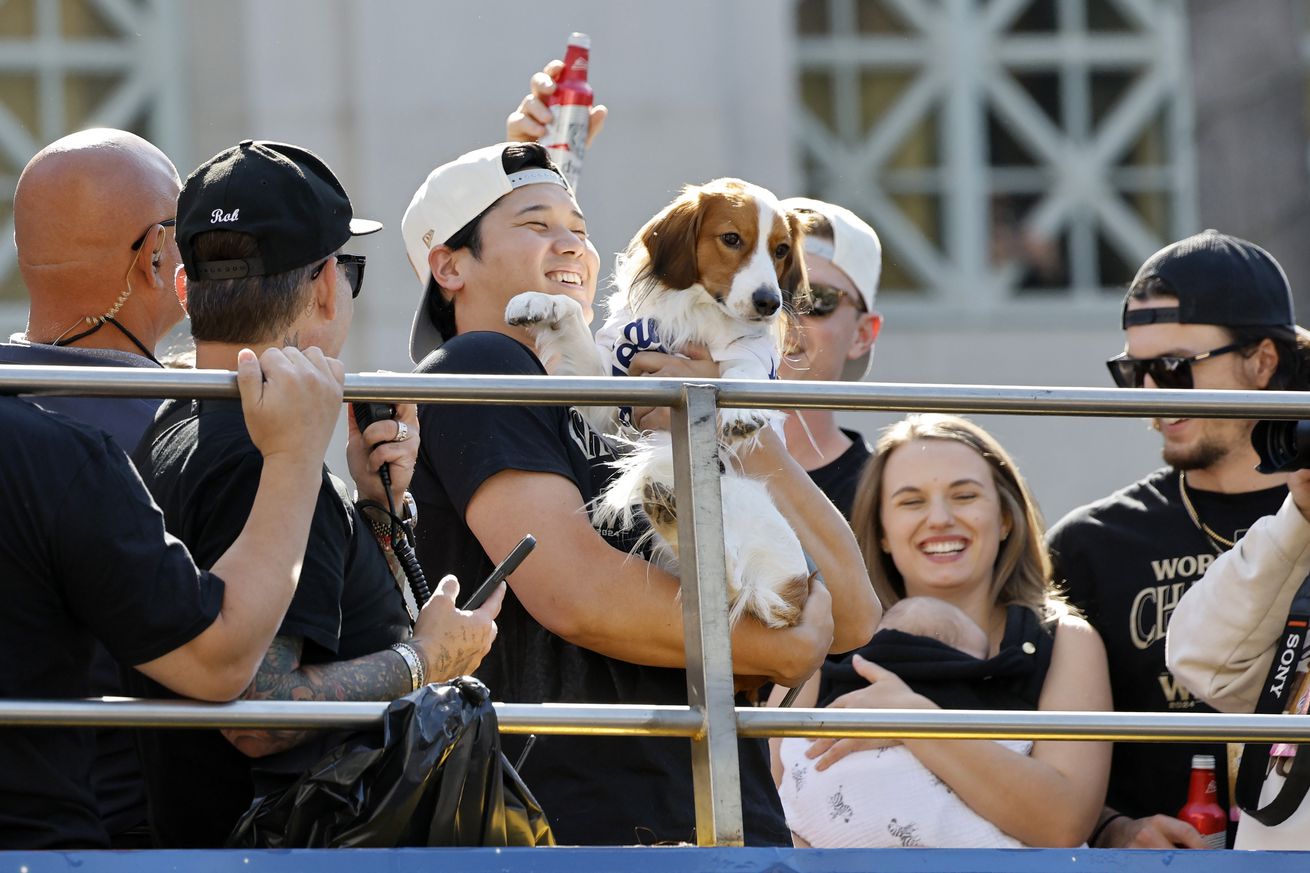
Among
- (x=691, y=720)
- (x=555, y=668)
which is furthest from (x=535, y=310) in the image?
(x=691, y=720)

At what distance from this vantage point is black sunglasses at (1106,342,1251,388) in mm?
4801

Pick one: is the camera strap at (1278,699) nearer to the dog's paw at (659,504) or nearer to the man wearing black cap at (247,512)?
the dog's paw at (659,504)

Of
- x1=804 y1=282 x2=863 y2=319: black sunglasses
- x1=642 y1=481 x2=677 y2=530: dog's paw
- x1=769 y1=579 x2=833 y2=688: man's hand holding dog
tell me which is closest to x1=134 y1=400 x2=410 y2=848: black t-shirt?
x1=642 y1=481 x2=677 y2=530: dog's paw

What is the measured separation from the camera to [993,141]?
11.8 metres

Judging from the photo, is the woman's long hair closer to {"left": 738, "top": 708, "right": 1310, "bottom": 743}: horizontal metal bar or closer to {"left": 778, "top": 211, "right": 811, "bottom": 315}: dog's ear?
{"left": 778, "top": 211, "right": 811, "bottom": 315}: dog's ear

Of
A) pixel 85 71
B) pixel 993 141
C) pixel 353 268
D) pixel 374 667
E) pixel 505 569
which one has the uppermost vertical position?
pixel 85 71

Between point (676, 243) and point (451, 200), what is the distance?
24.8 inches

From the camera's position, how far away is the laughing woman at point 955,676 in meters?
4.29

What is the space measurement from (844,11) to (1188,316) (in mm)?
7265

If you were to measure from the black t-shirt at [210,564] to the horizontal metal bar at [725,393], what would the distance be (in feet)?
0.58

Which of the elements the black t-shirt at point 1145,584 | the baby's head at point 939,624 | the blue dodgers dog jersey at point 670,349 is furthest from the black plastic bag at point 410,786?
the black t-shirt at point 1145,584

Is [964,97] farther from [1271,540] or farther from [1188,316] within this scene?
[1271,540]

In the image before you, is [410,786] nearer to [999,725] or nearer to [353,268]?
[999,725]

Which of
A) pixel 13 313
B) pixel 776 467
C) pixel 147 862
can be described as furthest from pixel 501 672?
pixel 13 313
